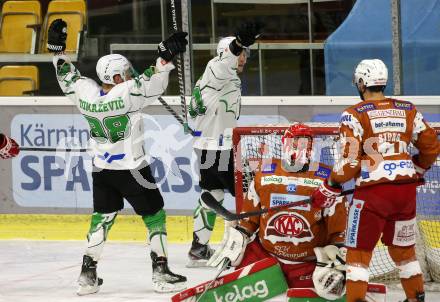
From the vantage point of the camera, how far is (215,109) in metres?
8.05

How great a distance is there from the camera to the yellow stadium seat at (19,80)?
31.8ft

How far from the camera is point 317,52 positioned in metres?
9.12

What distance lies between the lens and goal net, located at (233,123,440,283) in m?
7.20

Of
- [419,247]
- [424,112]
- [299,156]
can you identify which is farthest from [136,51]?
[299,156]

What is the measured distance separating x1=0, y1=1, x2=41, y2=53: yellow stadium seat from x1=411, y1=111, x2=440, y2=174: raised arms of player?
469cm

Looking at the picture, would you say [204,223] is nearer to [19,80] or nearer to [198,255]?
[198,255]

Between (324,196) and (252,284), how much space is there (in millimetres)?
542

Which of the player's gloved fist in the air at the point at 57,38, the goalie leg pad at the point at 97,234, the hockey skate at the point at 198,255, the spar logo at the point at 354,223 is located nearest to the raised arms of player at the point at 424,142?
the spar logo at the point at 354,223

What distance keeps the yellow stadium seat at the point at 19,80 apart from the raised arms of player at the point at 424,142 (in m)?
4.31

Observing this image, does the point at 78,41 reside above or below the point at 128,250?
above

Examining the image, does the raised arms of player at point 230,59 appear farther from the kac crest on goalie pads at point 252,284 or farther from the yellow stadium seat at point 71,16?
the yellow stadium seat at point 71,16

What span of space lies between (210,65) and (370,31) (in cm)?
154

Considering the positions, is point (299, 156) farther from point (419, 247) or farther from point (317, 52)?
point (317, 52)

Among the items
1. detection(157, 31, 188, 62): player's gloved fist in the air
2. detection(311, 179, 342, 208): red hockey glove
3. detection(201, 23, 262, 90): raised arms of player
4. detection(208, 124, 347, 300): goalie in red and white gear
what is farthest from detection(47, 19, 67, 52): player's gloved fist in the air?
detection(311, 179, 342, 208): red hockey glove
